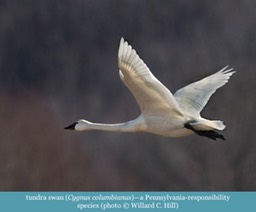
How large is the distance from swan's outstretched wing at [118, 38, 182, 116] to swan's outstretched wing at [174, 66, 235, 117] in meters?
0.33

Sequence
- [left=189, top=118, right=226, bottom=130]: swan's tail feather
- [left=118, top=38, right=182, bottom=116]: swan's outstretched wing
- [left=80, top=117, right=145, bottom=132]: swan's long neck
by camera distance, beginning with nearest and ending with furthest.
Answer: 1. [left=118, top=38, right=182, bottom=116]: swan's outstretched wing
2. [left=189, top=118, right=226, bottom=130]: swan's tail feather
3. [left=80, top=117, right=145, bottom=132]: swan's long neck

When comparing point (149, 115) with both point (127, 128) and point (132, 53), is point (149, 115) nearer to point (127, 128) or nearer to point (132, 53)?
point (127, 128)

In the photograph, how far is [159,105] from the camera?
6160mm

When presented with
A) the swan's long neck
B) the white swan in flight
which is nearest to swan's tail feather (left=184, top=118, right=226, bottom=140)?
the white swan in flight

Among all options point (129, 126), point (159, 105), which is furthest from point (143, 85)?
point (129, 126)

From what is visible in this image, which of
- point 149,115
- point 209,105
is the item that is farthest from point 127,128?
point 209,105

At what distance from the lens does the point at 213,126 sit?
243 inches

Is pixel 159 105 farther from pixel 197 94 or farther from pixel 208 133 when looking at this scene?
pixel 197 94

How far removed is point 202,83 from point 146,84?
4.09 feet

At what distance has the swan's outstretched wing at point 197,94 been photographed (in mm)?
6602

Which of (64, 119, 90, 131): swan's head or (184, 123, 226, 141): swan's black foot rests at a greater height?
(64, 119, 90, 131): swan's head

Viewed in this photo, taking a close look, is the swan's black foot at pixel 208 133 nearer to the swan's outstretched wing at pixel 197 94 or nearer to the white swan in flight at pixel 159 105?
the white swan in flight at pixel 159 105

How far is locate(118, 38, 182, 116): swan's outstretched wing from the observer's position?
563 centimetres

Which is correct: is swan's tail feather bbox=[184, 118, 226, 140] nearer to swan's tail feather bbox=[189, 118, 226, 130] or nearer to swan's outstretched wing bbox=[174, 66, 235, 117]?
swan's tail feather bbox=[189, 118, 226, 130]
